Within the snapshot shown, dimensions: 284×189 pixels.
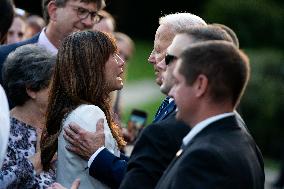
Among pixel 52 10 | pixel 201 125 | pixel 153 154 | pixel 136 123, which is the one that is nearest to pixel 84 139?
pixel 153 154

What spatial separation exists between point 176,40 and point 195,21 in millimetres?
873

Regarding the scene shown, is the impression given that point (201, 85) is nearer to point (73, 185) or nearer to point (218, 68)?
point (218, 68)

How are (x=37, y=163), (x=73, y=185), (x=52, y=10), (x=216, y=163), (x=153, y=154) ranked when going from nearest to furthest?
(x=216, y=163) < (x=153, y=154) < (x=73, y=185) < (x=37, y=163) < (x=52, y=10)

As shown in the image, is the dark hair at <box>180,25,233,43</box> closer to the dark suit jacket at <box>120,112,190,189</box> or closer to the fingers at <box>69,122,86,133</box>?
the dark suit jacket at <box>120,112,190,189</box>

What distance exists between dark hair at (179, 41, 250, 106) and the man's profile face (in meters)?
3.49

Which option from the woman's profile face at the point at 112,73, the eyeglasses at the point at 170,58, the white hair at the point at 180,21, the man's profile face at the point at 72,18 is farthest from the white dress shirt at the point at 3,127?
the man's profile face at the point at 72,18

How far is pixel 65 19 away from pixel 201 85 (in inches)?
144

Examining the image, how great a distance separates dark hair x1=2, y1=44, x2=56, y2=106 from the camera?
599cm

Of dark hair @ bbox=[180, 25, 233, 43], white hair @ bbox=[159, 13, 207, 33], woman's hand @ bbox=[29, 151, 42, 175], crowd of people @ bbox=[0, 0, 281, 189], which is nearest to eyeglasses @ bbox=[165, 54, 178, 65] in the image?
crowd of people @ bbox=[0, 0, 281, 189]

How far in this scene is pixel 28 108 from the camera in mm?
5965

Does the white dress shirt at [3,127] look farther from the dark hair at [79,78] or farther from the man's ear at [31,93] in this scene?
the man's ear at [31,93]

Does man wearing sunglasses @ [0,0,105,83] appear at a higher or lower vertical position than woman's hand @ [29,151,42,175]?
lower

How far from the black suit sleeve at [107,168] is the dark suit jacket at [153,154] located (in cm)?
66

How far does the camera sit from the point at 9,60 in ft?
19.9
